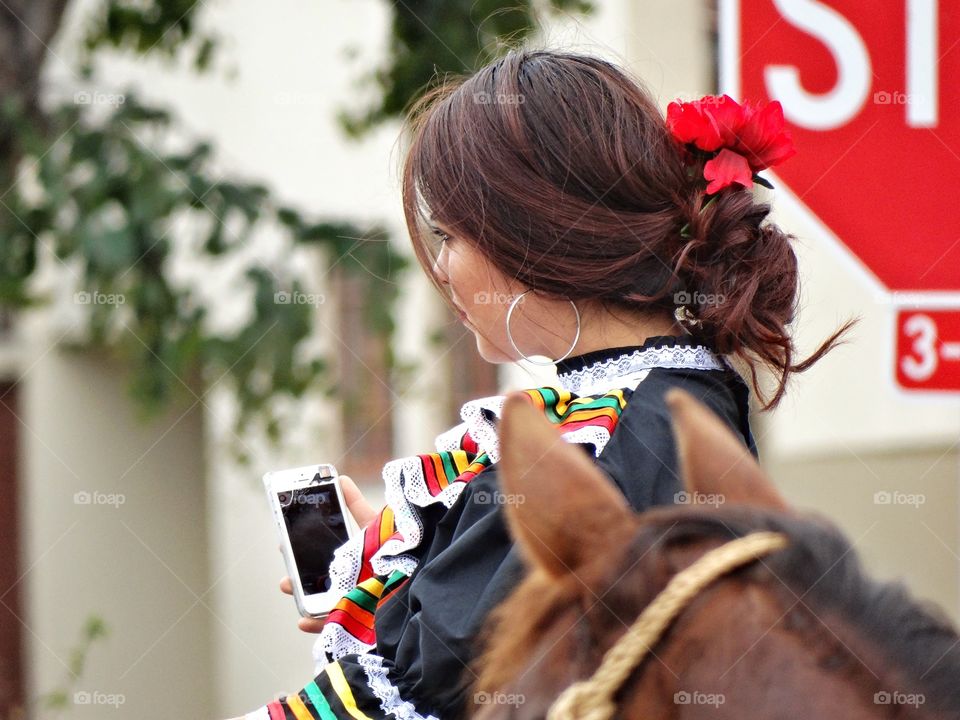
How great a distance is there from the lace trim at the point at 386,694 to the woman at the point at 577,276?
0.01 metres

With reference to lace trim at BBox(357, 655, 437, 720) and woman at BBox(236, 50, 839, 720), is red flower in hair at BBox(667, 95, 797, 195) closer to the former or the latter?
woman at BBox(236, 50, 839, 720)

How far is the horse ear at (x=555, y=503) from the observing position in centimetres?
76

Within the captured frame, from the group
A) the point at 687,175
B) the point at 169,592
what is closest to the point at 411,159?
the point at 687,175

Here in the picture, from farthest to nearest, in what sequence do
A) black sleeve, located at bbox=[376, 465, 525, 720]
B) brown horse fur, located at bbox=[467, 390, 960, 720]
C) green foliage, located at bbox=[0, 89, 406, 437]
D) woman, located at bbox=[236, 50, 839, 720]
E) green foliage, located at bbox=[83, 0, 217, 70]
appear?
green foliage, located at bbox=[83, 0, 217, 70]
green foliage, located at bbox=[0, 89, 406, 437]
woman, located at bbox=[236, 50, 839, 720]
black sleeve, located at bbox=[376, 465, 525, 720]
brown horse fur, located at bbox=[467, 390, 960, 720]

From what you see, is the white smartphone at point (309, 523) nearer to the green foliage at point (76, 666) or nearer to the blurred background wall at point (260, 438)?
the green foliage at point (76, 666)

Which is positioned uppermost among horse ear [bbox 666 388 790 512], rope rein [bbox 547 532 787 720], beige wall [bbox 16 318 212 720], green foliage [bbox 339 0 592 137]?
green foliage [bbox 339 0 592 137]

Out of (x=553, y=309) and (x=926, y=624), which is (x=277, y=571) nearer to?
(x=553, y=309)

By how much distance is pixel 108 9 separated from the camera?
3611 mm

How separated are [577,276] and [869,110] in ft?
2.48

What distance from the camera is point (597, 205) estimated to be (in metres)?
1.34

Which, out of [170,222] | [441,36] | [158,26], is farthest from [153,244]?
[441,36]

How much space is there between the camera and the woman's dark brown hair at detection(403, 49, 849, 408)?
133 cm

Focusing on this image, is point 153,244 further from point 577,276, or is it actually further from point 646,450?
point 646,450

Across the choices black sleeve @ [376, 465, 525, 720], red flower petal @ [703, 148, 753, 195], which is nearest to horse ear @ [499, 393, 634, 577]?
black sleeve @ [376, 465, 525, 720]
